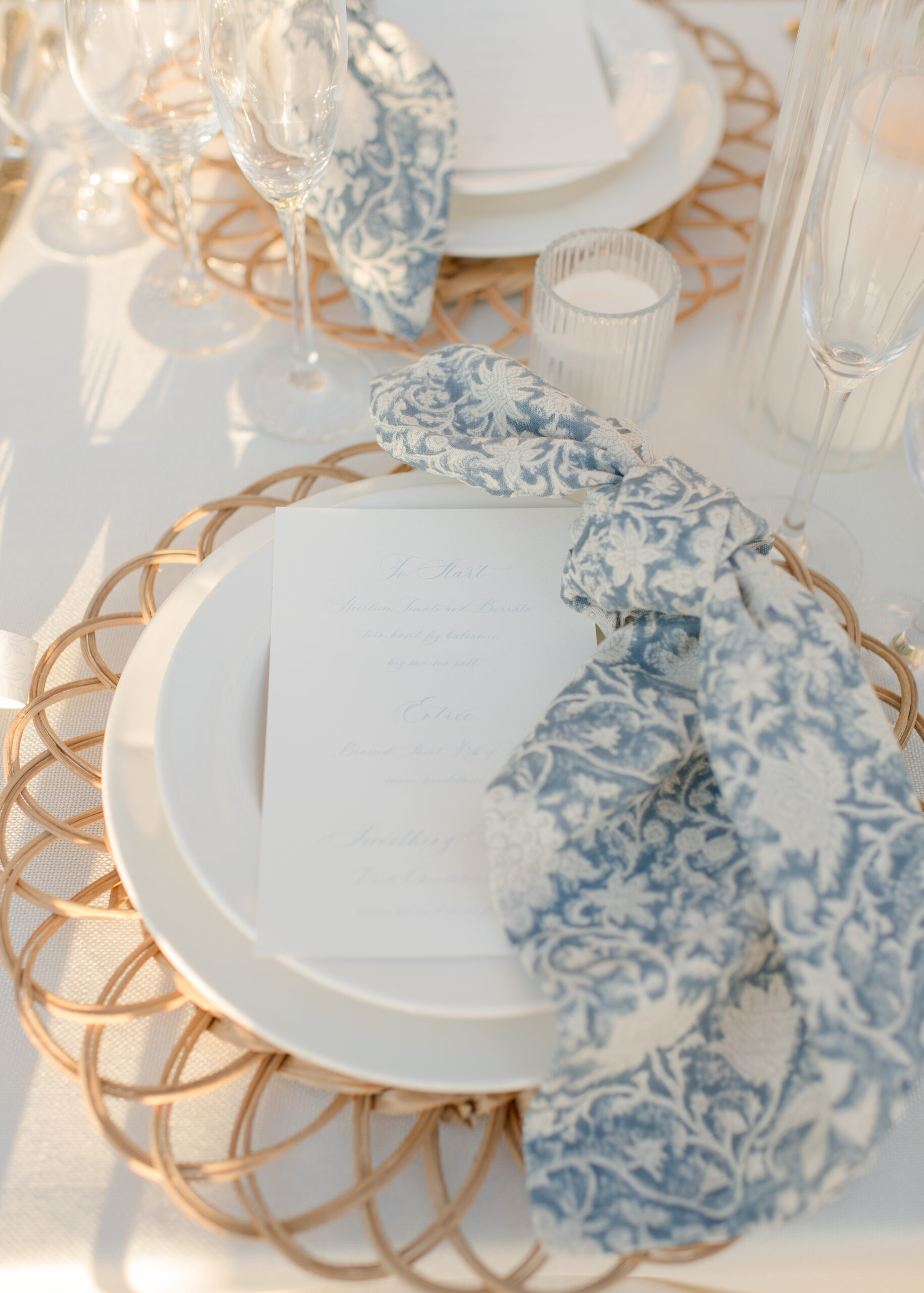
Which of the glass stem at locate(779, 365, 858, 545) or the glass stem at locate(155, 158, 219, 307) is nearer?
the glass stem at locate(779, 365, 858, 545)

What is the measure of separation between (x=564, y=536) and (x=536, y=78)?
46 centimetres

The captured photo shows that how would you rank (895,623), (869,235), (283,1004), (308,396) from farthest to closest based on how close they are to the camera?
(308,396), (895,623), (869,235), (283,1004)

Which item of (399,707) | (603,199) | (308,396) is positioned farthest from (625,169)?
(399,707)

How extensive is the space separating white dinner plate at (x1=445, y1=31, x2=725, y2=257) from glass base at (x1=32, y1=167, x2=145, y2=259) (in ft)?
0.93

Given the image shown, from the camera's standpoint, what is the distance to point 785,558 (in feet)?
1.97

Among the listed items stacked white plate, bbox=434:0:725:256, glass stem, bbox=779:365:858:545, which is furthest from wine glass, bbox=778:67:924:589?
stacked white plate, bbox=434:0:725:256

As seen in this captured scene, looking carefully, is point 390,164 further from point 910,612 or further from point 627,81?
point 910,612

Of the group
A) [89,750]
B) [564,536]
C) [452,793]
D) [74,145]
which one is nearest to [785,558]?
[564,536]

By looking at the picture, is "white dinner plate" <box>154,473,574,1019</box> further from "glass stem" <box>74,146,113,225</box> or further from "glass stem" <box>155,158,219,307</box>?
"glass stem" <box>74,146,113,225</box>

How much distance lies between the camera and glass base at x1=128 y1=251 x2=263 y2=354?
2.59ft

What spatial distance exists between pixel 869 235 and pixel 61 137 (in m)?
0.64

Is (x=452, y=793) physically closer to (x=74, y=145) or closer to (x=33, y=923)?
(x=33, y=923)

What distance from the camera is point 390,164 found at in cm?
71

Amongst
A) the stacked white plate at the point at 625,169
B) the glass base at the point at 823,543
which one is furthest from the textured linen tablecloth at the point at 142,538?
the stacked white plate at the point at 625,169
